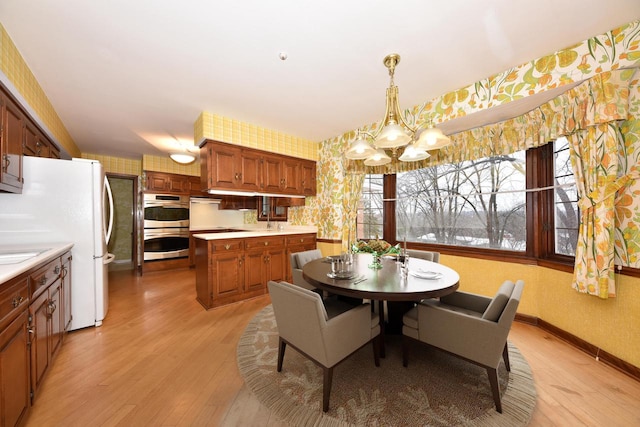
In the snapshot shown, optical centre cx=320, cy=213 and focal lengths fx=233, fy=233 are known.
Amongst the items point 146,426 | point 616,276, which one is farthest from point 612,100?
point 146,426

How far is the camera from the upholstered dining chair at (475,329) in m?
1.37

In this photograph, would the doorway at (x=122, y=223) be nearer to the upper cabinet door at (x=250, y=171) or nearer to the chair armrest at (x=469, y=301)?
→ the upper cabinet door at (x=250, y=171)

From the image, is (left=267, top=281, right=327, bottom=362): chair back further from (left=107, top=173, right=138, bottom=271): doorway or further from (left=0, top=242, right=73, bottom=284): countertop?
(left=107, top=173, right=138, bottom=271): doorway

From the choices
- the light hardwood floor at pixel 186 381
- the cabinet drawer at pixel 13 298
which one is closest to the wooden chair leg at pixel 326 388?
the light hardwood floor at pixel 186 381

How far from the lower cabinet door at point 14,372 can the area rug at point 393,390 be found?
3.79 feet

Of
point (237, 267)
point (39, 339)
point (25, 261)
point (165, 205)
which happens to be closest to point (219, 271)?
point (237, 267)

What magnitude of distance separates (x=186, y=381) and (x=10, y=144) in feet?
7.65

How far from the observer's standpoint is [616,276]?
72.1 inches

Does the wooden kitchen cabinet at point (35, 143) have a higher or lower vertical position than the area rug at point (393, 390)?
higher

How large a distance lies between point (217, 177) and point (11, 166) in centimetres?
166

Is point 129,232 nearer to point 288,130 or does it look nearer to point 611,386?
point 288,130

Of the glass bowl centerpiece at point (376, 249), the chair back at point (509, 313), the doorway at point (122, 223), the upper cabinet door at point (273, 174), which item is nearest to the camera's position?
the chair back at point (509, 313)

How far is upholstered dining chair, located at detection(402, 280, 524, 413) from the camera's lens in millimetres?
1366

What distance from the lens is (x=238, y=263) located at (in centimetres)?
319
